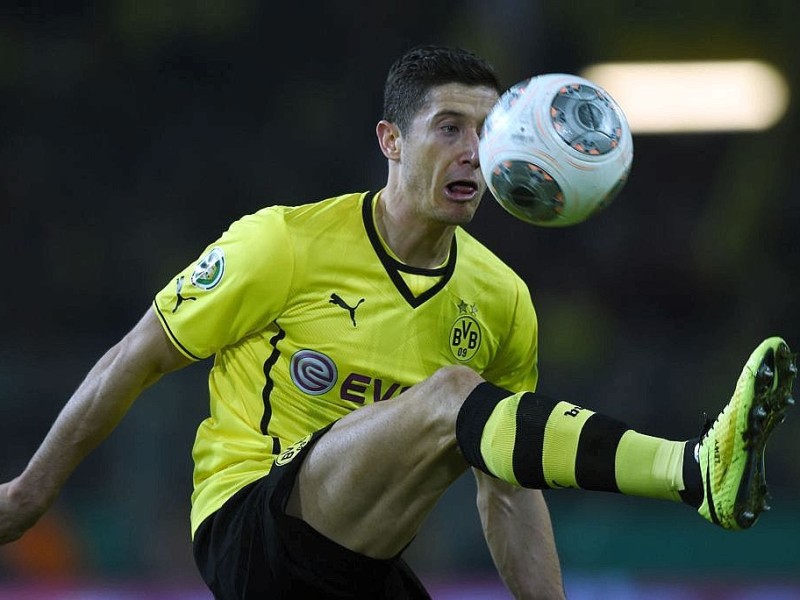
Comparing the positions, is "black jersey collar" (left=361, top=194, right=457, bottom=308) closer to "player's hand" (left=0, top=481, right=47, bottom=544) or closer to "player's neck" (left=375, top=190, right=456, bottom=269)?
"player's neck" (left=375, top=190, right=456, bottom=269)

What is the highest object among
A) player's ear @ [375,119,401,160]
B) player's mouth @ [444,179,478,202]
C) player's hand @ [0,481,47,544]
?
player's ear @ [375,119,401,160]

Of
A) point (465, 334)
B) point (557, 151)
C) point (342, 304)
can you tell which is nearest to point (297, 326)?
point (342, 304)

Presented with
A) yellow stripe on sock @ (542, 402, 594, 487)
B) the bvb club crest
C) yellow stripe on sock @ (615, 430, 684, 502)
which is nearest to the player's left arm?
the bvb club crest

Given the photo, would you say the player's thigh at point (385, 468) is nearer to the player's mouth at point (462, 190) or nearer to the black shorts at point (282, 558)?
the black shorts at point (282, 558)

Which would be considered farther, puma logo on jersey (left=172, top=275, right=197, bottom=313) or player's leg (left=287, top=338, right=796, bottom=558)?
puma logo on jersey (left=172, top=275, right=197, bottom=313)

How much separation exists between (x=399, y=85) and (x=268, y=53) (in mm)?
4761

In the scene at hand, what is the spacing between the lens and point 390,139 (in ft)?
12.8

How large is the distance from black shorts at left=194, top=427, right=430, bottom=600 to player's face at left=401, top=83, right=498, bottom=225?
77 centimetres

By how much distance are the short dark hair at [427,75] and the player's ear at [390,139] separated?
0.02 metres

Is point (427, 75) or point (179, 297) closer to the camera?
point (179, 297)

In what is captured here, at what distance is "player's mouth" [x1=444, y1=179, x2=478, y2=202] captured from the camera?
362cm

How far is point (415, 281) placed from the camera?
3.69 metres

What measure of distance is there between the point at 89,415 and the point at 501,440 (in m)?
1.28

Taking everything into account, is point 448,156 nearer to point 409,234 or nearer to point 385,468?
point 409,234
